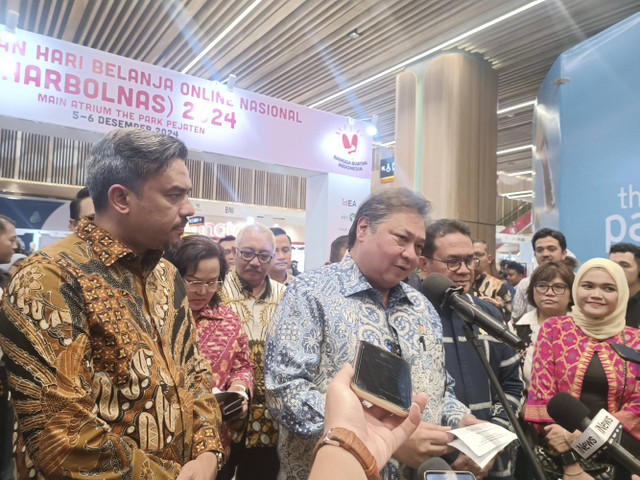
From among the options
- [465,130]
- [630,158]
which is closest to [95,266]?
[630,158]

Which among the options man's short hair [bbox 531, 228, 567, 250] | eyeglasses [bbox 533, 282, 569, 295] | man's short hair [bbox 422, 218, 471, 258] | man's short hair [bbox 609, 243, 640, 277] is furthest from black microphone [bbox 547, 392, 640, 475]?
man's short hair [bbox 531, 228, 567, 250]

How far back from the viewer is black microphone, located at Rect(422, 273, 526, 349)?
1260mm

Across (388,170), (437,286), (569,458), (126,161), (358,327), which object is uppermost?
(388,170)

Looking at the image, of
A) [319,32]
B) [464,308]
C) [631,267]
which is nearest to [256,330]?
[464,308]

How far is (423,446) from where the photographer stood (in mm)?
1072

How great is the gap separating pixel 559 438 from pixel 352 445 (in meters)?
1.72

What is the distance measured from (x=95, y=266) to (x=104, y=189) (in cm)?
22

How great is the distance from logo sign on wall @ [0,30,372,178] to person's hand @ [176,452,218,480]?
379cm

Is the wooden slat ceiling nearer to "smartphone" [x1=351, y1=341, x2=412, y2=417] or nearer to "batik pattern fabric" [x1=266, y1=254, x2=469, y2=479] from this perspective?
"batik pattern fabric" [x1=266, y1=254, x2=469, y2=479]

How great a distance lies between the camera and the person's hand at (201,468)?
119 centimetres

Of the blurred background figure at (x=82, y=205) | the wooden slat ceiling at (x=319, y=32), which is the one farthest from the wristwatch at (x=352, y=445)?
the wooden slat ceiling at (x=319, y=32)

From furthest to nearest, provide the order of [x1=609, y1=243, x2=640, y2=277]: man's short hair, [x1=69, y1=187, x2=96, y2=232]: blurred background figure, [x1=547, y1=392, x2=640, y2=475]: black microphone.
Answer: [x1=609, y1=243, x2=640, y2=277]: man's short hair
[x1=69, y1=187, x2=96, y2=232]: blurred background figure
[x1=547, y1=392, x2=640, y2=475]: black microphone

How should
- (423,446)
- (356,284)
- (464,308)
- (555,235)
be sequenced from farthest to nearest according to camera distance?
(555,235), (356,284), (464,308), (423,446)

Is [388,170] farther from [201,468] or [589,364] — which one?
[201,468]
